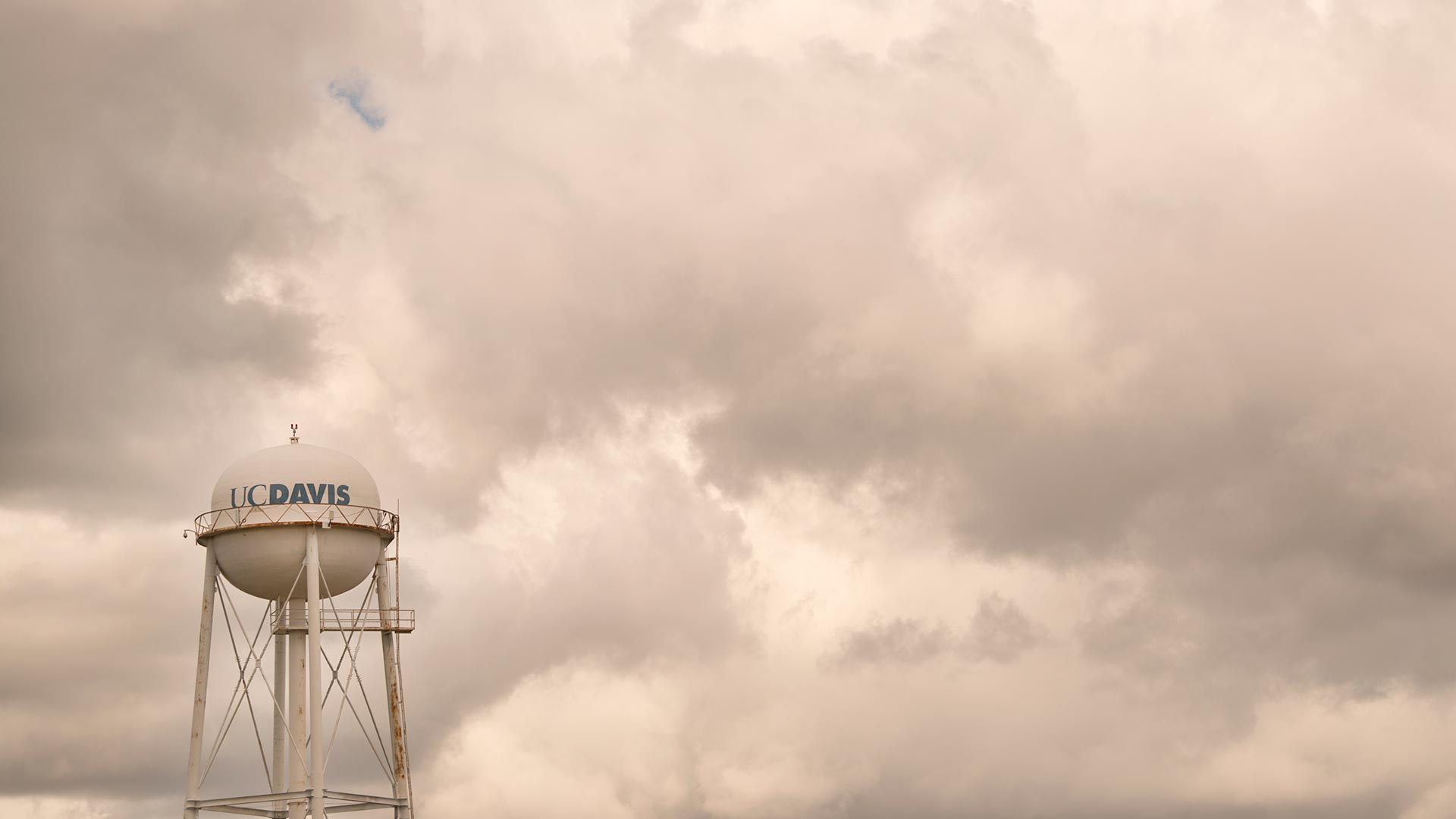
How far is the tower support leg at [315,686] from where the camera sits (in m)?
68.5

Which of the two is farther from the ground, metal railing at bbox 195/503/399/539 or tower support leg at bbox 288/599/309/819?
metal railing at bbox 195/503/399/539

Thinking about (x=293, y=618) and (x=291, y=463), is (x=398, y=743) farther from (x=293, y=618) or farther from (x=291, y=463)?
(x=291, y=463)

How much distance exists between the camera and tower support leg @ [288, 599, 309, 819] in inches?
2766

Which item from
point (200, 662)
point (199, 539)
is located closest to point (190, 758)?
point (200, 662)

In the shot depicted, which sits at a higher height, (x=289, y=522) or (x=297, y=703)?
(x=289, y=522)

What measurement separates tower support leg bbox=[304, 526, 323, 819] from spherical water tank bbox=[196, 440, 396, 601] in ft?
1.92

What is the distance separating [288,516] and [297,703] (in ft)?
24.5

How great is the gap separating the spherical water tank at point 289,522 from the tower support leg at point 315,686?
585mm

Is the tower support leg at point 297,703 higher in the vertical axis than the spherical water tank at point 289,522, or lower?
lower

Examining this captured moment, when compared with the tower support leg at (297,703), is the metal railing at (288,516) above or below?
above

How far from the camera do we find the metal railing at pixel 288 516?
71125 mm

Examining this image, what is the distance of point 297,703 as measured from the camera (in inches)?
2827

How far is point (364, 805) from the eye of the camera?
70500mm

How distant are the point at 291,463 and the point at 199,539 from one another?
203 inches
